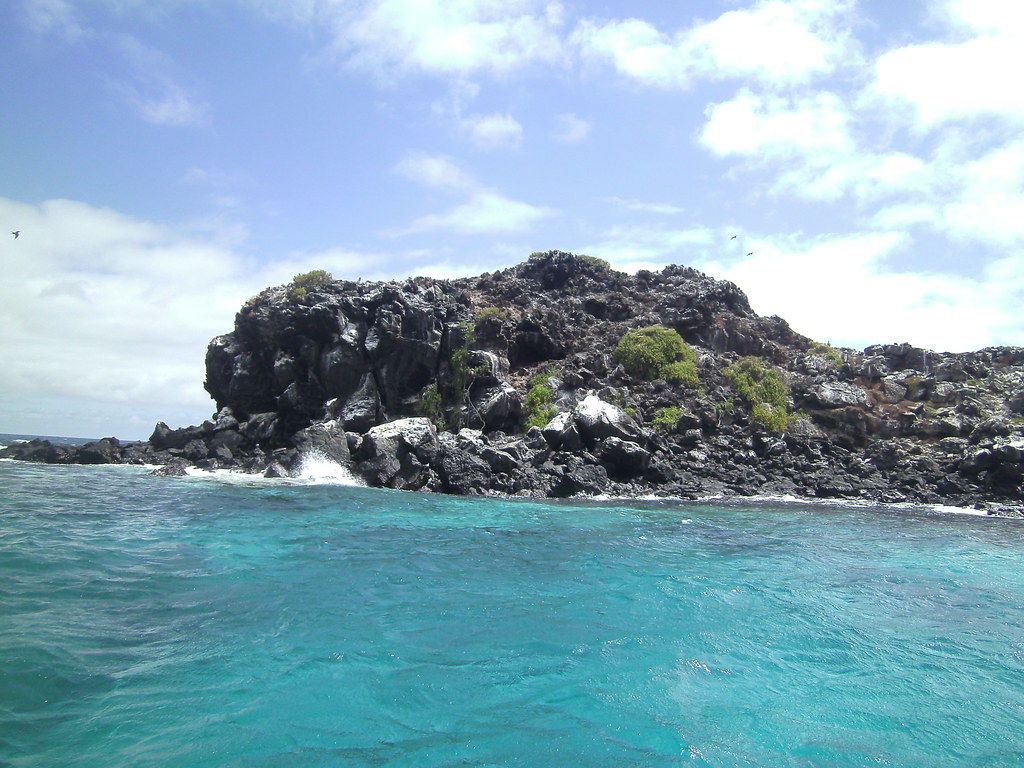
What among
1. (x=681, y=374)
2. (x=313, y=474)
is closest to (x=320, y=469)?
(x=313, y=474)

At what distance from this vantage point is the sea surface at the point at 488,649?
6316 millimetres

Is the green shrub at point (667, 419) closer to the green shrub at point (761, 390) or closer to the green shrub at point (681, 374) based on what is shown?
A: the green shrub at point (681, 374)

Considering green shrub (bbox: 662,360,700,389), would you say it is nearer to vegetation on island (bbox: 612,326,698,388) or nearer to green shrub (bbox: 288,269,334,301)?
vegetation on island (bbox: 612,326,698,388)

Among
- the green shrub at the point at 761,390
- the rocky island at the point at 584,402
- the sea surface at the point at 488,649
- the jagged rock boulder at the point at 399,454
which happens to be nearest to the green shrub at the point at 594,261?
the rocky island at the point at 584,402

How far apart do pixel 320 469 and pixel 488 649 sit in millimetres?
24308

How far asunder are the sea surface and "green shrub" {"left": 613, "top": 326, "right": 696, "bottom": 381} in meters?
23.2

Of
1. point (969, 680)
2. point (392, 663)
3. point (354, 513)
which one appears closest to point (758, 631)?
point (969, 680)

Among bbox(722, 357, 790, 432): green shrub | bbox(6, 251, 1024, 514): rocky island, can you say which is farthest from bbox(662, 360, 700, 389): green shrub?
bbox(722, 357, 790, 432): green shrub

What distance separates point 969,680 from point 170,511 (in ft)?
67.1

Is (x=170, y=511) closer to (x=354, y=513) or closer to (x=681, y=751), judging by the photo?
(x=354, y=513)

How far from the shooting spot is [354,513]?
20.4 metres

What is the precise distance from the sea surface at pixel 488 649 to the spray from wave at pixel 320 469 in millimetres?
13268

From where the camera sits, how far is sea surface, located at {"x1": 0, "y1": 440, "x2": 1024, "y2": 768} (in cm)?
632

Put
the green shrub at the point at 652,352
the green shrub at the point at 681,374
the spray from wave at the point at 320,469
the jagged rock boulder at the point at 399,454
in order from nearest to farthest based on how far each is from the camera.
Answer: the jagged rock boulder at the point at 399,454
the spray from wave at the point at 320,469
the green shrub at the point at 681,374
the green shrub at the point at 652,352
